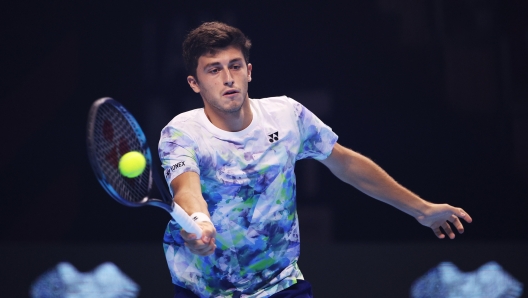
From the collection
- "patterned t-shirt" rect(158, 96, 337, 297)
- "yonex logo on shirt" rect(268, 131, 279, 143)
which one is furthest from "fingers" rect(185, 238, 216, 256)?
"yonex logo on shirt" rect(268, 131, 279, 143)

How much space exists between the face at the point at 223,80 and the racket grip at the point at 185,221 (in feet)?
2.01

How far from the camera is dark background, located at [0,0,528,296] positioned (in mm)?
4695

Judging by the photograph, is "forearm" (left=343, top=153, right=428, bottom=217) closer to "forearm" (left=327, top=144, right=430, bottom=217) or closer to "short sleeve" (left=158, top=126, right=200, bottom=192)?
"forearm" (left=327, top=144, right=430, bottom=217)

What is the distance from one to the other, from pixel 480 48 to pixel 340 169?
2334mm

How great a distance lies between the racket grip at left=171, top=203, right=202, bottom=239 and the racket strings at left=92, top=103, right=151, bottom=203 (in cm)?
13

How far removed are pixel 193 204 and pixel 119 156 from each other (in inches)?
11.2

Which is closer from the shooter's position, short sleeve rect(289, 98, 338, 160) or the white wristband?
the white wristband

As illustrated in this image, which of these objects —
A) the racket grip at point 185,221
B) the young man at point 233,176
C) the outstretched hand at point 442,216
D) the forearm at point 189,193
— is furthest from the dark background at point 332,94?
the racket grip at point 185,221

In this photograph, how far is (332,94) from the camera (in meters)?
4.71

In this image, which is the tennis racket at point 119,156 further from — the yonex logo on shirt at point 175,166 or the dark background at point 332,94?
the dark background at point 332,94

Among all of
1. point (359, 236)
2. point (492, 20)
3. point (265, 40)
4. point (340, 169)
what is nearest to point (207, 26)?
point (340, 169)

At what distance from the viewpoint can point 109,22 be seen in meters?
4.84

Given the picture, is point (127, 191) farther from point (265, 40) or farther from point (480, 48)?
point (480, 48)

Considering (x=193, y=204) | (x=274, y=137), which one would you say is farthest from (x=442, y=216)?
(x=193, y=204)
